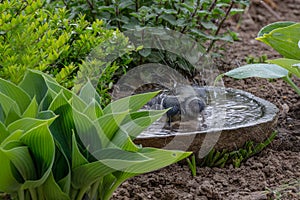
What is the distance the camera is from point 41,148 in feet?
6.53

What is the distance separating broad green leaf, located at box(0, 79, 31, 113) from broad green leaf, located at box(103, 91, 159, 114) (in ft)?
0.99

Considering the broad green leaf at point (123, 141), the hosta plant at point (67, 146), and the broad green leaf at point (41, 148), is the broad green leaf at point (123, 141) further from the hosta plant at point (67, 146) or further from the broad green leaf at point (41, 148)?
the broad green leaf at point (41, 148)

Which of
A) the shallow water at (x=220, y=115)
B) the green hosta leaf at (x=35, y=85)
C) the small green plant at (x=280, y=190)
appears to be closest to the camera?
the green hosta leaf at (x=35, y=85)

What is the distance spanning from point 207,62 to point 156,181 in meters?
1.38

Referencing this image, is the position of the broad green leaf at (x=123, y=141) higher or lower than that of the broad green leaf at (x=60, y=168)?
higher

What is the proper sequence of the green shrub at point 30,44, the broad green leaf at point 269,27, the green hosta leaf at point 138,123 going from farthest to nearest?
1. the broad green leaf at point 269,27
2. the green shrub at point 30,44
3. the green hosta leaf at point 138,123

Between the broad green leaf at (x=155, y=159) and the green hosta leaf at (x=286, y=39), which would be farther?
the green hosta leaf at (x=286, y=39)

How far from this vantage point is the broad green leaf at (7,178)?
1.94m

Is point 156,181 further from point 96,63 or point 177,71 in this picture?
point 177,71

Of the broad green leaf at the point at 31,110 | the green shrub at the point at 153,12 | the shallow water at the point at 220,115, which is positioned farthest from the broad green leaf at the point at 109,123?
the green shrub at the point at 153,12

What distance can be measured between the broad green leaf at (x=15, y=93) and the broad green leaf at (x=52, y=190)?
0.32 metres

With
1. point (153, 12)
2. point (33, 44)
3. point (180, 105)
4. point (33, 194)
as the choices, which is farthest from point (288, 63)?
point (33, 194)

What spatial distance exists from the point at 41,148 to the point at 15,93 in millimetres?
314

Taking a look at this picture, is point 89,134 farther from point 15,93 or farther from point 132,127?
point 15,93
